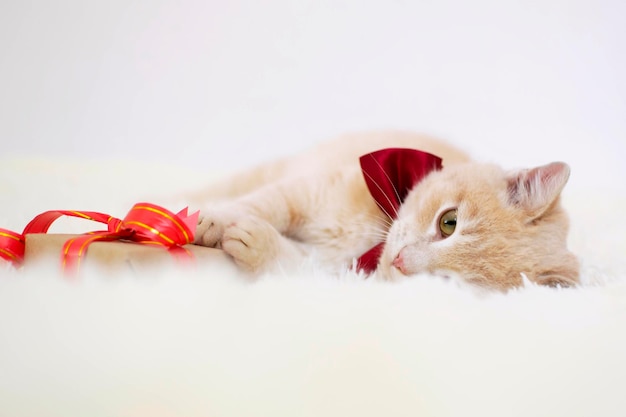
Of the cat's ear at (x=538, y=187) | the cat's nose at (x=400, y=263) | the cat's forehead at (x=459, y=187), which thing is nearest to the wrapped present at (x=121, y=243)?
the cat's nose at (x=400, y=263)

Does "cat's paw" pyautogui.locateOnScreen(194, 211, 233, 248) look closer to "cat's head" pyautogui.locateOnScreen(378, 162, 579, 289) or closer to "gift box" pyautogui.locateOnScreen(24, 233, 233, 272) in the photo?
"gift box" pyautogui.locateOnScreen(24, 233, 233, 272)

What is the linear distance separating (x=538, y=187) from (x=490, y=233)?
0.14m

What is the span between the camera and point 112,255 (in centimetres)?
77

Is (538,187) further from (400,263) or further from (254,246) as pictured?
(254,246)

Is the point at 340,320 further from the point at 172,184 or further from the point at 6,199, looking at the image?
the point at 172,184

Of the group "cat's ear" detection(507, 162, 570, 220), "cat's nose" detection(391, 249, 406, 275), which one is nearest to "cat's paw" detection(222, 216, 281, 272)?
"cat's nose" detection(391, 249, 406, 275)

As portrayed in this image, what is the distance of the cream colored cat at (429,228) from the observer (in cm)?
97

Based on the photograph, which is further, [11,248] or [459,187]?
[459,187]

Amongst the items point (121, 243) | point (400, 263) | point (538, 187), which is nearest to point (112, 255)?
point (121, 243)

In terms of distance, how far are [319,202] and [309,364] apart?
0.66 m

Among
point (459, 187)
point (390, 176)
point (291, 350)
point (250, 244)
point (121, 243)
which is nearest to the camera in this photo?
point (291, 350)

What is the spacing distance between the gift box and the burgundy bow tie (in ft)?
1.42

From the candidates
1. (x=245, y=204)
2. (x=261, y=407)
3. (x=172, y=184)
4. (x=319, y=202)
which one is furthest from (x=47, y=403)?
(x=172, y=184)

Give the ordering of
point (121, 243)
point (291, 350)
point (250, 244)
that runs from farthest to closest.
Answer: point (250, 244) < point (121, 243) < point (291, 350)
